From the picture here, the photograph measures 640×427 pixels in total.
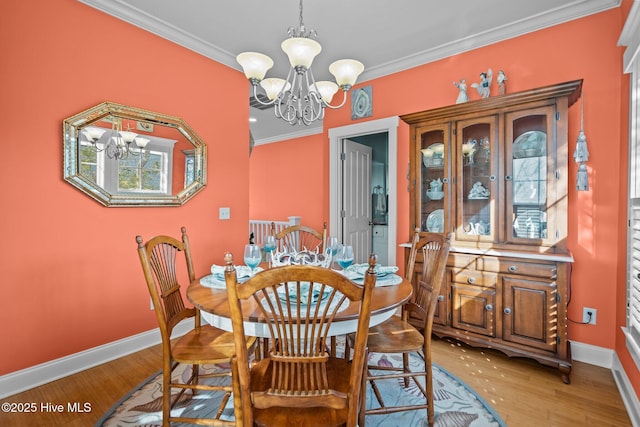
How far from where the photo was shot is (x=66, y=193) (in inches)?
89.9

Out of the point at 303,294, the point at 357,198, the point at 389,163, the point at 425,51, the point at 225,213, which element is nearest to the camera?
the point at 303,294

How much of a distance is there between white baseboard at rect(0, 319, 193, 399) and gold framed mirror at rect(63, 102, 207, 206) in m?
1.12

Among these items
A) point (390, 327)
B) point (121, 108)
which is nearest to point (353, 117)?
point (121, 108)

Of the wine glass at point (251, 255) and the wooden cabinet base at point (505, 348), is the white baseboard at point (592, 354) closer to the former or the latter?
the wooden cabinet base at point (505, 348)

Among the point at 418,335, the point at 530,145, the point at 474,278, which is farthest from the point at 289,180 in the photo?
the point at 418,335

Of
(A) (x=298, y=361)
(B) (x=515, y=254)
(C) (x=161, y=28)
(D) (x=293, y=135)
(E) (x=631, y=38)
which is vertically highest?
(C) (x=161, y=28)

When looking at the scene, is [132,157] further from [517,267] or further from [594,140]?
[594,140]

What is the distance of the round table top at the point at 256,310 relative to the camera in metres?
1.31

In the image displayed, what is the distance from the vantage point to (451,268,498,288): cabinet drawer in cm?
246

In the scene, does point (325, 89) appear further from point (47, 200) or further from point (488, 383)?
point (488, 383)

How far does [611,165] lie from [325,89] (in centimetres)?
219

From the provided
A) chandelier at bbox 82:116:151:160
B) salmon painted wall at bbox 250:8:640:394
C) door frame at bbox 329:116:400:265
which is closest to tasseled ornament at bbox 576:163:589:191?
salmon painted wall at bbox 250:8:640:394

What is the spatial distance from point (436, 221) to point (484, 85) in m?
1.28

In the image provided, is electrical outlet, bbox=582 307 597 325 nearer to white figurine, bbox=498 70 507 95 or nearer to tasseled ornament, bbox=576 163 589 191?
tasseled ornament, bbox=576 163 589 191
